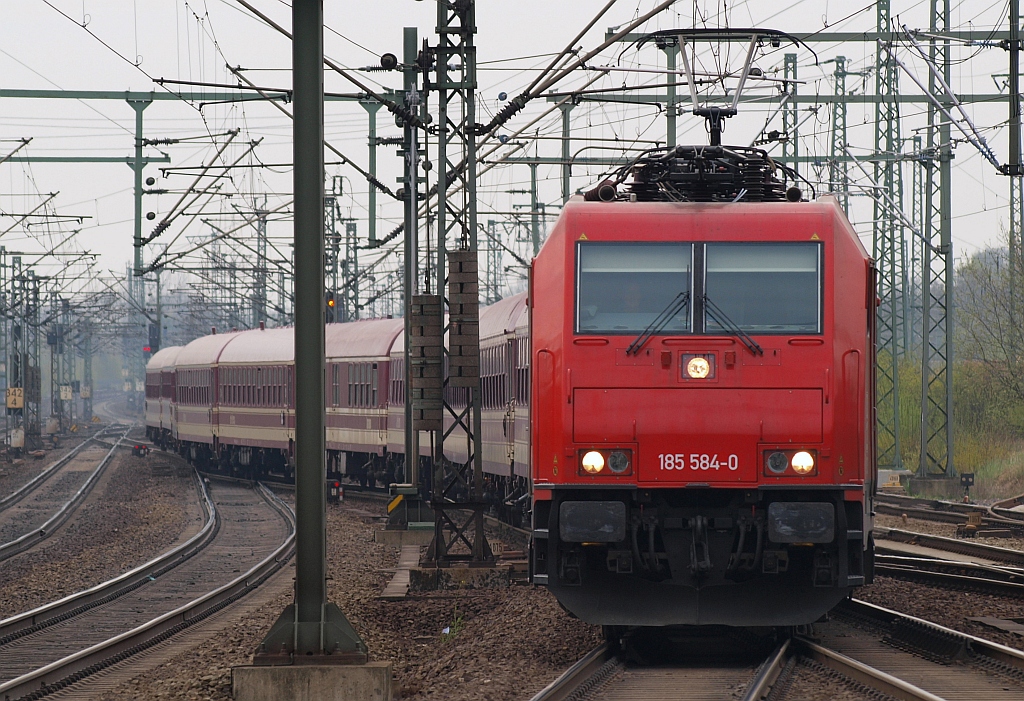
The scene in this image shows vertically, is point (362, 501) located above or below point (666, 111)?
below

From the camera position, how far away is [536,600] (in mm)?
14305

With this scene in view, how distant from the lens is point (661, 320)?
10.6m

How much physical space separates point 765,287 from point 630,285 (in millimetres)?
961

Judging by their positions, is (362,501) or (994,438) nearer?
(362,501)


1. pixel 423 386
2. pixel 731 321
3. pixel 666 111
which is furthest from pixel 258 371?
pixel 731 321

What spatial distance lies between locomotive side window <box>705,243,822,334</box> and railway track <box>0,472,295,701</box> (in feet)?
19.0

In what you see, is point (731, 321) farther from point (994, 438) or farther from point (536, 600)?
point (994, 438)

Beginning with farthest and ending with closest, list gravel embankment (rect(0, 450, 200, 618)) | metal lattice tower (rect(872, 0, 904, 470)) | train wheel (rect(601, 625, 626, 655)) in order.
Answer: metal lattice tower (rect(872, 0, 904, 470)) < gravel embankment (rect(0, 450, 200, 618)) < train wheel (rect(601, 625, 626, 655))

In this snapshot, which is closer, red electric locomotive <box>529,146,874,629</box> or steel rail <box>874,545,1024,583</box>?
red electric locomotive <box>529,146,874,629</box>

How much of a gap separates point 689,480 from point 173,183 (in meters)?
24.5

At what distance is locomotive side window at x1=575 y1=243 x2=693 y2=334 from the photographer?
10.6 meters

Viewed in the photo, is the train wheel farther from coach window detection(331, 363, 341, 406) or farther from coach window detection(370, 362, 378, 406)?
coach window detection(331, 363, 341, 406)

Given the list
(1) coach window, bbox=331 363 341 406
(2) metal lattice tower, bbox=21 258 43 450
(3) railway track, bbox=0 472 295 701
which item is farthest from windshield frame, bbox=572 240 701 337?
(2) metal lattice tower, bbox=21 258 43 450

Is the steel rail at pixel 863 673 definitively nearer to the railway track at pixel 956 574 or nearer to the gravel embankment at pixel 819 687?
the gravel embankment at pixel 819 687
